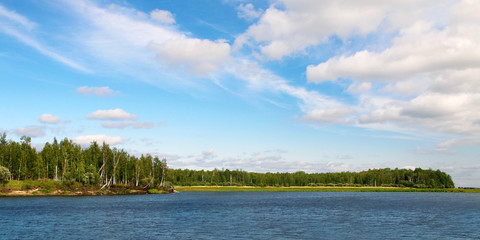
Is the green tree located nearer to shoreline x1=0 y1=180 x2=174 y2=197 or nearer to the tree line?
shoreline x1=0 y1=180 x2=174 y2=197

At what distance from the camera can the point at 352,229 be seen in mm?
55219

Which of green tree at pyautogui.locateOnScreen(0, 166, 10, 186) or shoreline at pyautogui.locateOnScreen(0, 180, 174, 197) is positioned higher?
green tree at pyautogui.locateOnScreen(0, 166, 10, 186)

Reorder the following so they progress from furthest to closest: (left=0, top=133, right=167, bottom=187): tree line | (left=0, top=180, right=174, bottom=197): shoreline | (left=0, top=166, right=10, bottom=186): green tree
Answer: (left=0, top=133, right=167, bottom=187): tree line, (left=0, top=180, right=174, bottom=197): shoreline, (left=0, top=166, right=10, bottom=186): green tree

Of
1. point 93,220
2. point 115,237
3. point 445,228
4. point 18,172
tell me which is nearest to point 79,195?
point 18,172

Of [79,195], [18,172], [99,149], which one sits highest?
[99,149]

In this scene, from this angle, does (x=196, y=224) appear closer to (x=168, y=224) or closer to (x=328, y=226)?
(x=168, y=224)

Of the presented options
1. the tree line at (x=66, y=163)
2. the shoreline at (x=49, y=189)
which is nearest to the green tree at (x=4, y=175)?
the shoreline at (x=49, y=189)

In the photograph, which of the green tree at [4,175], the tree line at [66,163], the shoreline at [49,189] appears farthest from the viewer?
the tree line at [66,163]

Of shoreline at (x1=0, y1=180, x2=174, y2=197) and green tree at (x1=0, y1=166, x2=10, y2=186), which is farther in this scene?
shoreline at (x1=0, y1=180, x2=174, y2=197)

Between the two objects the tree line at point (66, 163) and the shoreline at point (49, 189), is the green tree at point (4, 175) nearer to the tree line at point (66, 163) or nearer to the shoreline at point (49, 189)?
the shoreline at point (49, 189)

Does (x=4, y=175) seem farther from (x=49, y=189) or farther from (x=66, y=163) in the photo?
(x=66, y=163)

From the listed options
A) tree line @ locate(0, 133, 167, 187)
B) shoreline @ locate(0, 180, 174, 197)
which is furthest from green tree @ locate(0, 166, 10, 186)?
tree line @ locate(0, 133, 167, 187)

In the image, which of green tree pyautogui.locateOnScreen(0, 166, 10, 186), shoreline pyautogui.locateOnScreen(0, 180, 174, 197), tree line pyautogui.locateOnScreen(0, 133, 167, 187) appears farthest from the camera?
tree line pyautogui.locateOnScreen(0, 133, 167, 187)

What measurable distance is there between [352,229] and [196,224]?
26.2 metres
